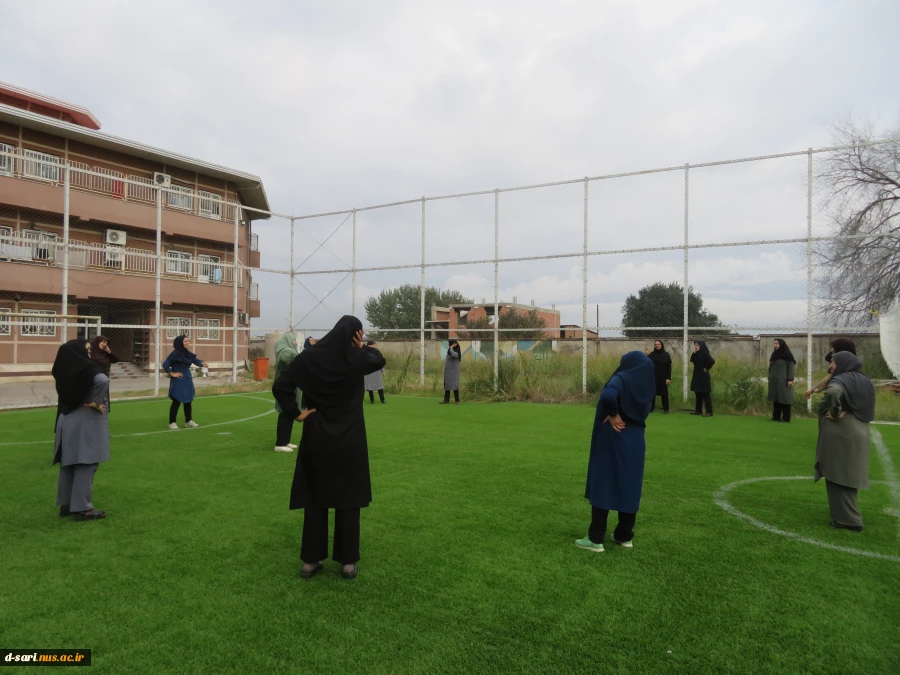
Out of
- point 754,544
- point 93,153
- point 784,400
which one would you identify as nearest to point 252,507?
point 754,544

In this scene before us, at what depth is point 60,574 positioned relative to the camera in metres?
4.28

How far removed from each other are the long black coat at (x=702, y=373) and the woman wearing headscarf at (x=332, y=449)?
1120cm

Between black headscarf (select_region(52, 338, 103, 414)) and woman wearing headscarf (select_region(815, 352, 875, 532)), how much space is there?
6884 mm

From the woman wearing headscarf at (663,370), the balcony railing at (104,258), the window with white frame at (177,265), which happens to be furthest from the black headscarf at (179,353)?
the window with white frame at (177,265)

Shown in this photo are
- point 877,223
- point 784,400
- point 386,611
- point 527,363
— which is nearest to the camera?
point 386,611

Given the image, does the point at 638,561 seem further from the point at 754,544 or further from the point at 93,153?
the point at 93,153

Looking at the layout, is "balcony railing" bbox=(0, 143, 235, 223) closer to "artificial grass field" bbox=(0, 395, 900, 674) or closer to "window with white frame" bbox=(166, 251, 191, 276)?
"window with white frame" bbox=(166, 251, 191, 276)

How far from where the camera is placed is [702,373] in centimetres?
1354

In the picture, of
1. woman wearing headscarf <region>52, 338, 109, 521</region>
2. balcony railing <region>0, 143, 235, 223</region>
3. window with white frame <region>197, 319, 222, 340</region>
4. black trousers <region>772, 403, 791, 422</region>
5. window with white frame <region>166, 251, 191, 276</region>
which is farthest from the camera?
window with white frame <region>166, 251, 191, 276</region>

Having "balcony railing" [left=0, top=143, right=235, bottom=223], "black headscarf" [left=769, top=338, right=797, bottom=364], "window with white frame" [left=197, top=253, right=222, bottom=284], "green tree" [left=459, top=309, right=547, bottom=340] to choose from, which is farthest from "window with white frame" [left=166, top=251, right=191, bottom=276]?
"black headscarf" [left=769, top=338, right=797, bottom=364]

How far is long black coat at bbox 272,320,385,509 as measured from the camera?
4.14 metres

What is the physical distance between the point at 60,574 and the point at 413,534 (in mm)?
2638

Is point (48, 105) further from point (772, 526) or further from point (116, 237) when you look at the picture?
point (772, 526)

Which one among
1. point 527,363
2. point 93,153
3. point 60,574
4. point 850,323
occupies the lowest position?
point 60,574
